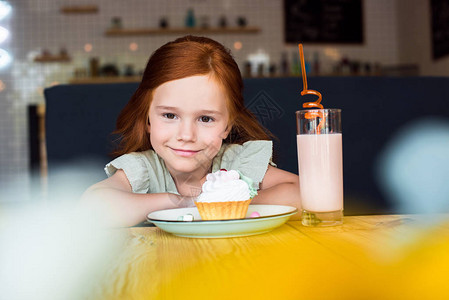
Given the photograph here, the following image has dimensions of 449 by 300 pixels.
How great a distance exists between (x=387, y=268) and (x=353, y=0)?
4.56 m

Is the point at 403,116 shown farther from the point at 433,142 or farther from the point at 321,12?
the point at 321,12

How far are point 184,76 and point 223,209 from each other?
431mm

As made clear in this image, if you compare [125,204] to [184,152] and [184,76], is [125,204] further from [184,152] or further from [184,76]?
[184,76]

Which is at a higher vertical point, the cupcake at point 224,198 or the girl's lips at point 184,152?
the girl's lips at point 184,152

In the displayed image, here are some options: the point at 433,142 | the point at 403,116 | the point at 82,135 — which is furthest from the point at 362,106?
the point at 82,135

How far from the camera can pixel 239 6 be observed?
458 centimetres

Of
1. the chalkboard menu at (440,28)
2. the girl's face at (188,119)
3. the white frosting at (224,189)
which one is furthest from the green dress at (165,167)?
the chalkboard menu at (440,28)

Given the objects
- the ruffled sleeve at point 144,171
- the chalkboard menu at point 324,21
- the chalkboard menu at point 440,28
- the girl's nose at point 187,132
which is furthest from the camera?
the chalkboard menu at point 324,21

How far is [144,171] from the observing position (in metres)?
1.22

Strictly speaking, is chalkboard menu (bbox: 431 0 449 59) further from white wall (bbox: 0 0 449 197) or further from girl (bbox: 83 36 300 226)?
girl (bbox: 83 36 300 226)

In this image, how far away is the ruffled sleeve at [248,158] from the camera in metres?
1.24

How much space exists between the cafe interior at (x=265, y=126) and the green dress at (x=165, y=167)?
0.15 m

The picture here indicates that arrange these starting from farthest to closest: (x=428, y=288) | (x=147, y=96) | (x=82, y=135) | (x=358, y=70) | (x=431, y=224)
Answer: (x=358, y=70), (x=82, y=135), (x=147, y=96), (x=431, y=224), (x=428, y=288)

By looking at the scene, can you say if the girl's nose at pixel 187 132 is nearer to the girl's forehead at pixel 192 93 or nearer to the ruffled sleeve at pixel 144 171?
the girl's forehead at pixel 192 93
